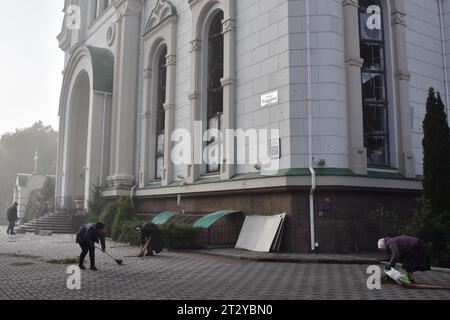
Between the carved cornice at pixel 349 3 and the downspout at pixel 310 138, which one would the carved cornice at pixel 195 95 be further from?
the carved cornice at pixel 349 3

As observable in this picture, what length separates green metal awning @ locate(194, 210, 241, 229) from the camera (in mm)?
16297

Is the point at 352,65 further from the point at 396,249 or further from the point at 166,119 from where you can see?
the point at 166,119

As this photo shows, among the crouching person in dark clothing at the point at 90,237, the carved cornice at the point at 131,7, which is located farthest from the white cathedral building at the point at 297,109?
the crouching person in dark clothing at the point at 90,237

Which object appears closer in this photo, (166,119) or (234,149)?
(234,149)

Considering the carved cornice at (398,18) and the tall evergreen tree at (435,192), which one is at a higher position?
the carved cornice at (398,18)

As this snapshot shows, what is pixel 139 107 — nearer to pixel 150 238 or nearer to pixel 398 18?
pixel 150 238

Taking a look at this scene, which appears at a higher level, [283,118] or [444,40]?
[444,40]

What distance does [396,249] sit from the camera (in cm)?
882

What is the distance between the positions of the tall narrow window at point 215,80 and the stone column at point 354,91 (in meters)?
5.79

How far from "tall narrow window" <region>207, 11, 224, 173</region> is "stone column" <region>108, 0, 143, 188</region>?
7.07 meters

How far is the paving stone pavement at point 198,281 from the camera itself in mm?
7895
